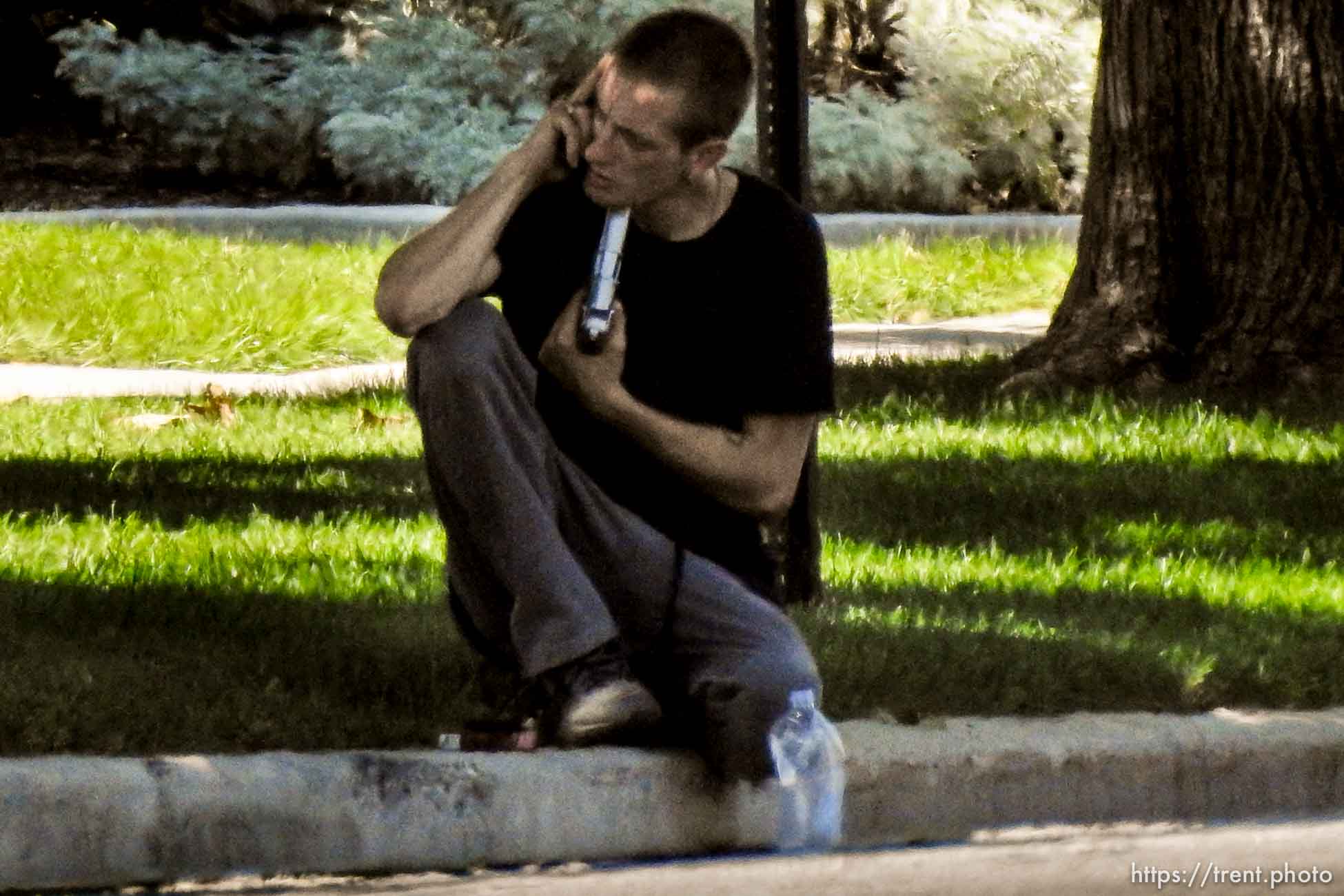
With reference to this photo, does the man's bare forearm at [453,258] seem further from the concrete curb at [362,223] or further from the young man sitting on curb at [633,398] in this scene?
the concrete curb at [362,223]

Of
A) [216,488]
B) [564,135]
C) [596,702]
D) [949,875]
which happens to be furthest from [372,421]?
[949,875]

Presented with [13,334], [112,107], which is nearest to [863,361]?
[13,334]

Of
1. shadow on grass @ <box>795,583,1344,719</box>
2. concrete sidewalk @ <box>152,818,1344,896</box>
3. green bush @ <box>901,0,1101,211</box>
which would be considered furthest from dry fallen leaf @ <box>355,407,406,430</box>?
green bush @ <box>901,0,1101,211</box>

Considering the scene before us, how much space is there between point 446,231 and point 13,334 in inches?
231

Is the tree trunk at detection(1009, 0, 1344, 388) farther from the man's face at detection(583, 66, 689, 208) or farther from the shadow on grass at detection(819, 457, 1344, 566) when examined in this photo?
the man's face at detection(583, 66, 689, 208)

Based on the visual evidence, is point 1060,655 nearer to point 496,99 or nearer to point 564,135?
point 564,135

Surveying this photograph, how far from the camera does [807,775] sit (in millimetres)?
4023

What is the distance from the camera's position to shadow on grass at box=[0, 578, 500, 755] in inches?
164

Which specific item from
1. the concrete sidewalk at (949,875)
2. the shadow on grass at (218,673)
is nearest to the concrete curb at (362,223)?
the shadow on grass at (218,673)

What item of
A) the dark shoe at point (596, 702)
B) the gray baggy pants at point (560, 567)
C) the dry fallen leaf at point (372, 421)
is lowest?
the dry fallen leaf at point (372, 421)

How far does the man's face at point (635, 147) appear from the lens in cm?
412

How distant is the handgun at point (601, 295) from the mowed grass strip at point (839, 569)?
729 mm

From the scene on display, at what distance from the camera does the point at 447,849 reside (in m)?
3.91

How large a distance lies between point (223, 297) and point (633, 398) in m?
6.32
